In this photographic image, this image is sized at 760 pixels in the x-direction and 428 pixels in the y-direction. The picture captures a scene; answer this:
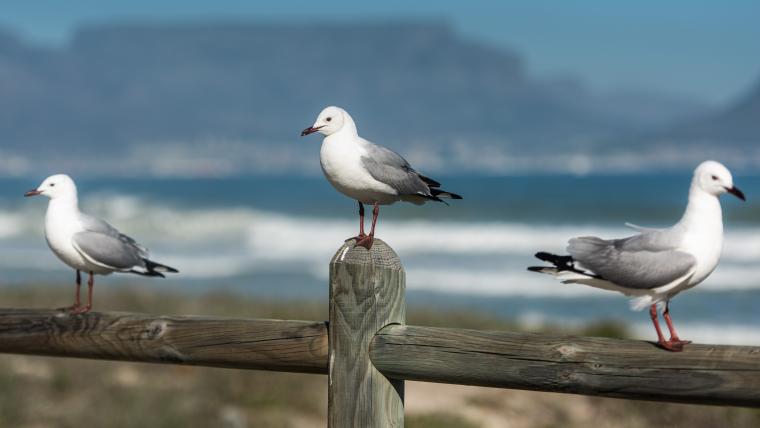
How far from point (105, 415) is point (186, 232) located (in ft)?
74.2

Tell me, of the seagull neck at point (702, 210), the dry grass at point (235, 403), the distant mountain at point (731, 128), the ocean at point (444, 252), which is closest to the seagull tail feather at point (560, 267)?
the seagull neck at point (702, 210)

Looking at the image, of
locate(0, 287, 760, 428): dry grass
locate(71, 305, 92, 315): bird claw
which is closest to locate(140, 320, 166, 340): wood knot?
locate(71, 305, 92, 315): bird claw

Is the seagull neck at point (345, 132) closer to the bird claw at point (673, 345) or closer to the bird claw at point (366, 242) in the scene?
the bird claw at point (366, 242)

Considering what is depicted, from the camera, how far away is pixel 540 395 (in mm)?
6953

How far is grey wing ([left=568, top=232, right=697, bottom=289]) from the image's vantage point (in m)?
2.52

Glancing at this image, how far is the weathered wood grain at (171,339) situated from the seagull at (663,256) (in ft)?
2.48

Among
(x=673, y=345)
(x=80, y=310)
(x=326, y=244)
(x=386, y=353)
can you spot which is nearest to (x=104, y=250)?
(x=80, y=310)

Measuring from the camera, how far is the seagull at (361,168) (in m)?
3.00

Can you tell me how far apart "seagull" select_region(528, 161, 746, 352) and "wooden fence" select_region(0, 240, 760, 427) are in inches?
4.2

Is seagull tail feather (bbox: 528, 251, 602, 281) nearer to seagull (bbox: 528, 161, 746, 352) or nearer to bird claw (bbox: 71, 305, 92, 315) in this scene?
seagull (bbox: 528, 161, 746, 352)

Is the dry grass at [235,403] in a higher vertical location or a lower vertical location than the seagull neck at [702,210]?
lower

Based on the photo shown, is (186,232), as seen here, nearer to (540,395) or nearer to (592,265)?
(540,395)

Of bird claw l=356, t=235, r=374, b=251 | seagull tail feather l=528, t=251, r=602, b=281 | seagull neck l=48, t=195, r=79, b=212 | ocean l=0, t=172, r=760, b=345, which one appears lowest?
seagull tail feather l=528, t=251, r=602, b=281

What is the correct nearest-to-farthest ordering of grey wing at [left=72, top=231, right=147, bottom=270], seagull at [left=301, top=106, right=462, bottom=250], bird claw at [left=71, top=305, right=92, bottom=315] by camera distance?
seagull at [left=301, top=106, right=462, bottom=250] → bird claw at [left=71, top=305, right=92, bottom=315] → grey wing at [left=72, top=231, right=147, bottom=270]
